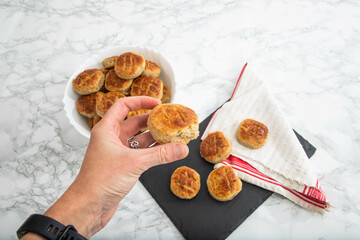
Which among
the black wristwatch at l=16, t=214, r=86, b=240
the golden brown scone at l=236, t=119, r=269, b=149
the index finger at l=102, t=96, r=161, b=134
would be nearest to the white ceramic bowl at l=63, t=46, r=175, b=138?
the index finger at l=102, t=96, r=161, b=134

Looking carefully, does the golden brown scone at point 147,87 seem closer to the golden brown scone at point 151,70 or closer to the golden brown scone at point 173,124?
the golden brown scone at point 151,70

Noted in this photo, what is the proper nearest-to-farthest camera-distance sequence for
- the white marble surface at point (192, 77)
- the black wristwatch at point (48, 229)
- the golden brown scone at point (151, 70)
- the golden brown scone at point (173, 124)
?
the black wristwatch at point (48, 229) < the golden brown scone at point (173, 124) < the white marble surface at point (192, 77) < the golden brown scone at point (151, 70)

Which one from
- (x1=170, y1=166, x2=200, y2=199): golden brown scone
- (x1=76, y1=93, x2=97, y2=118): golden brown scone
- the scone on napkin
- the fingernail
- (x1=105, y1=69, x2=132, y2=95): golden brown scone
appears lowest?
(x1=170, y1=166, x2=200, y2=199): golden brown scone

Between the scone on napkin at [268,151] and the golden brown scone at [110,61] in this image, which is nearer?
the scone on napkin at [268,151]

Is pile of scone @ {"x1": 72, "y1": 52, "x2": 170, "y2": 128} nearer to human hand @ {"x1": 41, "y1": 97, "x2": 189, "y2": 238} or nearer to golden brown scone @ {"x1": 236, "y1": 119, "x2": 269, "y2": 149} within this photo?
human hand @ {"x1": 41, "y1": 97, "x2": 189, "y2": 238}

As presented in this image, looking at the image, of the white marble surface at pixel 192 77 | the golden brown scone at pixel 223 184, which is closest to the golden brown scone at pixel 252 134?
the golden brown scone at pixel 223 184

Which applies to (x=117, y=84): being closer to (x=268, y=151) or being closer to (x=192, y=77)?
(x=192, y=77)
